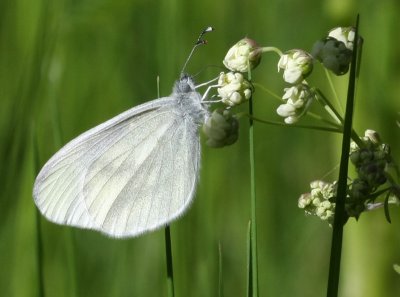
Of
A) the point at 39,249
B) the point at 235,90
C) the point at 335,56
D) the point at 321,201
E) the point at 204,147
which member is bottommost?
the point at 204,147

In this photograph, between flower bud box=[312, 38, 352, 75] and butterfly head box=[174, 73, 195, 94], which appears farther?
butterfly head box=[174, 73, 195, 94]

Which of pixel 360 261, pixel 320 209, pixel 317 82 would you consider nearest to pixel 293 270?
pixel 360 261

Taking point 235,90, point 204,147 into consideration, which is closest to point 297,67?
point 235,90

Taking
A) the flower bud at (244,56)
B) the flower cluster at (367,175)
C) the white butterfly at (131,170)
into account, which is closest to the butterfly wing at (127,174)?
the white butterfly at (131,170)

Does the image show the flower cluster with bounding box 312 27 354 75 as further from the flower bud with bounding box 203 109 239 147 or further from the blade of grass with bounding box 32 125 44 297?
the blade of grass with bounding box 32 125 44 297

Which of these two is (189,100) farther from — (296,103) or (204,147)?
(204,147)

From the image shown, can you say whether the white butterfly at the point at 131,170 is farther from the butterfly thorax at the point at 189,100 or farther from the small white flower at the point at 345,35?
the small white flower at the point at 345,35

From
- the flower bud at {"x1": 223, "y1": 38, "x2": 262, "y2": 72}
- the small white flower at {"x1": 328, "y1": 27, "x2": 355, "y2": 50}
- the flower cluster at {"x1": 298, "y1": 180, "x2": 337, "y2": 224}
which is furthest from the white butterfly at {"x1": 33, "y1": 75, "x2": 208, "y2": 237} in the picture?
the small white flower at {"x1": 328, "y1": 27, "x2": 355, "y2": 50}
